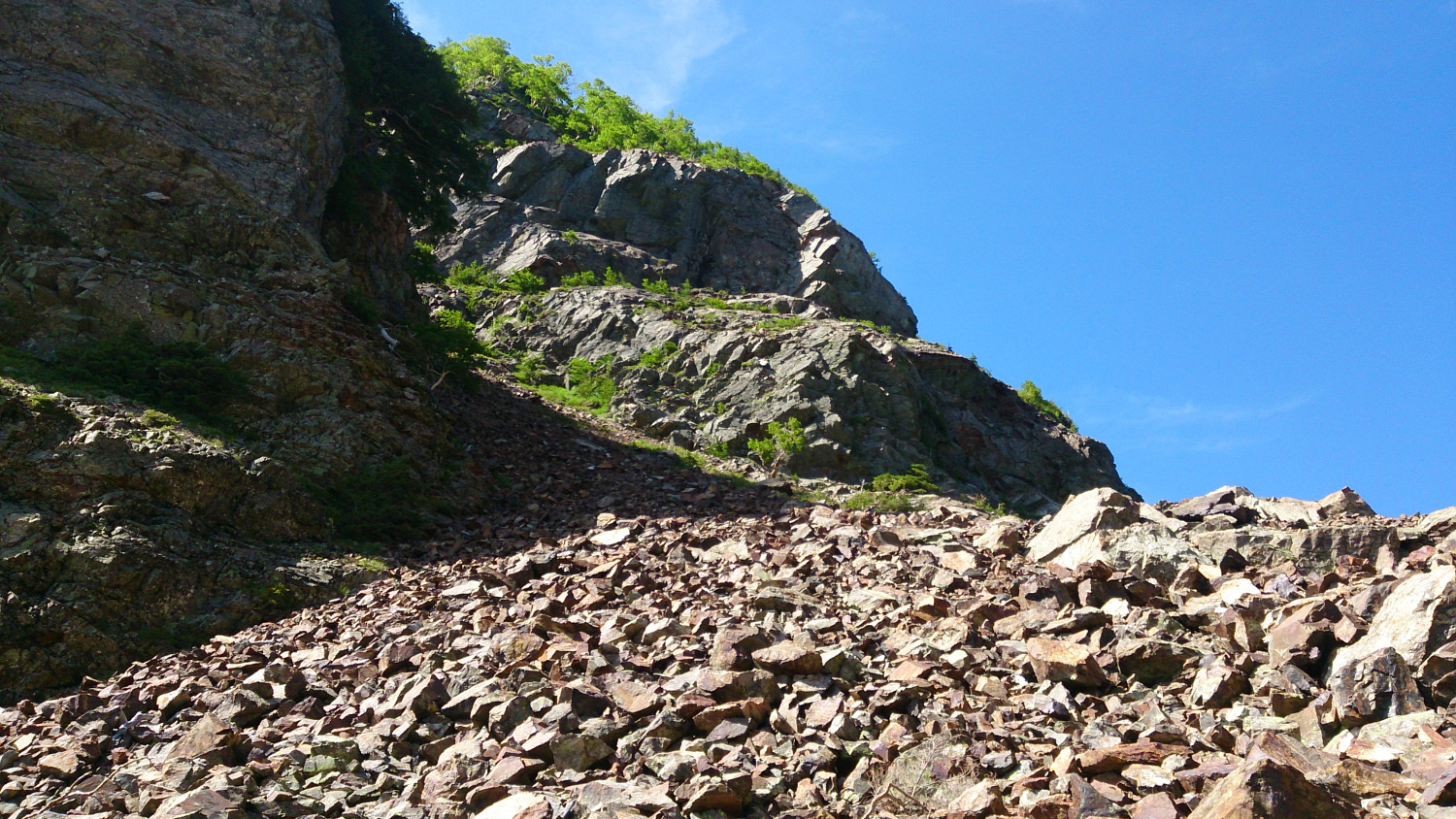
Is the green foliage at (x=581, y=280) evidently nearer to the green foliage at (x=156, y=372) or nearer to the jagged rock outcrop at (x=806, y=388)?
the jagged rock outcrop at (x=806, y=388)

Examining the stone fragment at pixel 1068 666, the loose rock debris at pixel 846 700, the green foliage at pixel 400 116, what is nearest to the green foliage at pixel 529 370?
the green foliage at pixel 400 116

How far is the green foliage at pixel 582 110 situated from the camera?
35.7 metres

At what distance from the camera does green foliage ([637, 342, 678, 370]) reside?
2177 centimetres

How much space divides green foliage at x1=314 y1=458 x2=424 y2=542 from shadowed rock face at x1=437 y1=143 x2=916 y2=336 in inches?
659

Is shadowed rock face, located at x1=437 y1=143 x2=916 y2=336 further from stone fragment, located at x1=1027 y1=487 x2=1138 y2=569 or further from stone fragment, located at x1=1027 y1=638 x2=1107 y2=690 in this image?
stone fragment, located at x1=1027 y1=638 x2=1107 y2=690

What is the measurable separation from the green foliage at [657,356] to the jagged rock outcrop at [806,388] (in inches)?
1.6

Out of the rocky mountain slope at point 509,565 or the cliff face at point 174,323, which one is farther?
the cliff face at point 174,323

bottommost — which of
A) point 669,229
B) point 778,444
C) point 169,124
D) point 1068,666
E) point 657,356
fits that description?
point 1068,666

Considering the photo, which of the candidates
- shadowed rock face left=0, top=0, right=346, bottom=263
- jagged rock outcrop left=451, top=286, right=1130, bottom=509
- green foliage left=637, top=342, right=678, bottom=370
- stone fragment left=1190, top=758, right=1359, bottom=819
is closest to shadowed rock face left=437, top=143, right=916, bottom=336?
jagged rock outcrop left=451, top=286, right=1130, bottom=509

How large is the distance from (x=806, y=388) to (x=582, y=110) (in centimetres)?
2356

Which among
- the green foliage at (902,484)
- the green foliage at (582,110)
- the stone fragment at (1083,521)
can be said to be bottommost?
the stone fragment at (1083,521)

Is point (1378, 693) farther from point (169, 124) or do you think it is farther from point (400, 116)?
point (400, 116)

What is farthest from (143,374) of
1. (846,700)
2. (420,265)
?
(420,265)

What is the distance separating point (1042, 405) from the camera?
2845 centimetres
